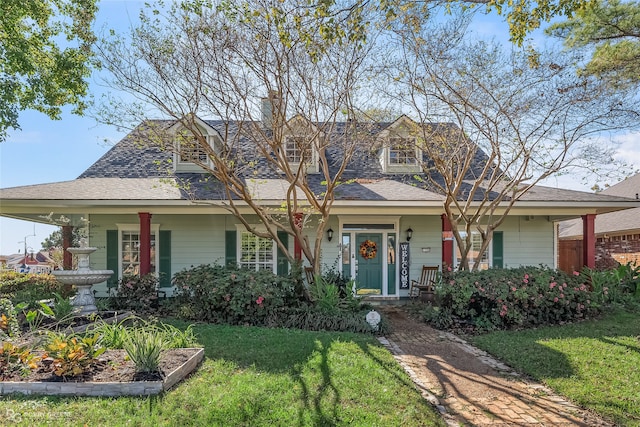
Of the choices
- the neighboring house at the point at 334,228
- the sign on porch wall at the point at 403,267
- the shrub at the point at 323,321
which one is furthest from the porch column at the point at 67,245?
the sign on porch wall at the point at 403,267

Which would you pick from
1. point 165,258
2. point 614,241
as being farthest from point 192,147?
point 614,241

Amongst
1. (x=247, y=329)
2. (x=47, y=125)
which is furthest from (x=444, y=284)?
(x=47, y=125)

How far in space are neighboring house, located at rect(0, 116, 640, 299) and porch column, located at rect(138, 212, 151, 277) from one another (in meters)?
0.03

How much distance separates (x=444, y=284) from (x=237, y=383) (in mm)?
5071

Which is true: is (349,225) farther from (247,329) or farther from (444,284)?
(247,329)

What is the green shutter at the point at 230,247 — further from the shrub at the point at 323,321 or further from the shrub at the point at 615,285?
the shrub at the point at 615,285

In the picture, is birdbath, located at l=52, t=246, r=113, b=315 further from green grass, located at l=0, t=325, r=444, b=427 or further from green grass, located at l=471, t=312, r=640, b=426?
green grass, located at l=471, t=312, r=640, b=426

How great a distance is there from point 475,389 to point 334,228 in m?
7.11

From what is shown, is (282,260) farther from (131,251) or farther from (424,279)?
(131,251)

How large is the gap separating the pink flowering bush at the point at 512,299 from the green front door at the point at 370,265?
317 cm

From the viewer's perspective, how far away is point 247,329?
23.5 feet

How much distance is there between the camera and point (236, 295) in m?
7.65

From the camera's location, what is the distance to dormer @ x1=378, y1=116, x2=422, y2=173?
30.8ft

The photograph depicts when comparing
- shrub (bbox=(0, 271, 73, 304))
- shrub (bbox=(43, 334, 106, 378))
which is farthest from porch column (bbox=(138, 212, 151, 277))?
shrub (bbox=(43, 334, 106, 378))
